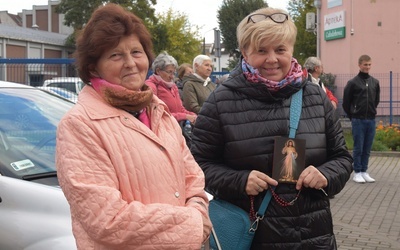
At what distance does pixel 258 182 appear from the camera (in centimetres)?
263

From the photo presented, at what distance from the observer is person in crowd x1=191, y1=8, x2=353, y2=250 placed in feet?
8.71

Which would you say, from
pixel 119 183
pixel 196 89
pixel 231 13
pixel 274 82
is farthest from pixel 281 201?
pixel 231 13

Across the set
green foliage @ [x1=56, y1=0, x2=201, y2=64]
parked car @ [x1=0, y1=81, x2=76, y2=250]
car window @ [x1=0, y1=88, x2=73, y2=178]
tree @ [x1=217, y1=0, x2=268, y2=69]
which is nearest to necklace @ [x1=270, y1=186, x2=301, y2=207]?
parked car @ [x1=0, y1=81, x2=76, y2=250]

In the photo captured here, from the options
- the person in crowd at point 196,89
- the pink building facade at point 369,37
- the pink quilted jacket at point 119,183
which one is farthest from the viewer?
the pink building facade at point 369,37

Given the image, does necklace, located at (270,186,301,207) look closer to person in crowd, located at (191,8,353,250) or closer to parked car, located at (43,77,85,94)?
person in crowd, located at (191,8,353,250)

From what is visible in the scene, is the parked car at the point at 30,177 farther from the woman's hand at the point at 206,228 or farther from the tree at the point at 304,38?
the tree at the point at 304,38

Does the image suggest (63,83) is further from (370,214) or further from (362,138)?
(370,214)

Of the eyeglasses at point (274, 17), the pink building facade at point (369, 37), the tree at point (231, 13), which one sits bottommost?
the eyeglasses at point (274, 17)

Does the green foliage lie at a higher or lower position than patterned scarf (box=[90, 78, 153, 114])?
higher

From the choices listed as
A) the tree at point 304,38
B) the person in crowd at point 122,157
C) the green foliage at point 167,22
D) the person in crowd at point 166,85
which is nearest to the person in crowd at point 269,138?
the person in crowd at point 122,157

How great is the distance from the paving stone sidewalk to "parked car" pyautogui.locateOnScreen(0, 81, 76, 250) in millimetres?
3433

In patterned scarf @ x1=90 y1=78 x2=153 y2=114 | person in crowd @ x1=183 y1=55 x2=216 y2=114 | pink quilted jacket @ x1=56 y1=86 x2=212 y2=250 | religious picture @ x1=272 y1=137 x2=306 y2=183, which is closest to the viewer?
pink quilted jacket @ x1=56 y1=86 x2=212 y2=250

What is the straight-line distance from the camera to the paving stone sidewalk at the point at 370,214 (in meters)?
6.46

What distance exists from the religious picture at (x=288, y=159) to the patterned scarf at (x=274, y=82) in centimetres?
24
